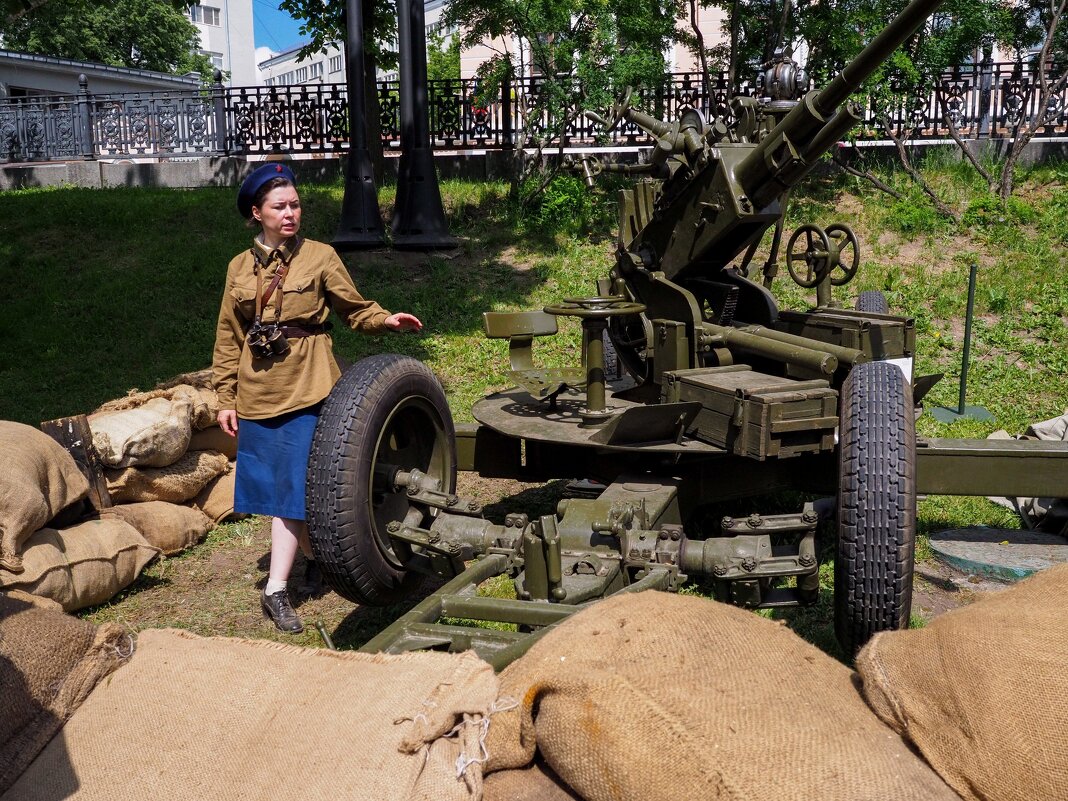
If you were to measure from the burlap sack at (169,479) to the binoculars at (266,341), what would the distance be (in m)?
Result: 1.60

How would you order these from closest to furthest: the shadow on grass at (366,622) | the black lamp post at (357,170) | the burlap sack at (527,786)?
the burlap sack at (527,786) < the shadow on grass at (366,622) < the black lamp post at (357,170)

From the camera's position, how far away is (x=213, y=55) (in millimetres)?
58531

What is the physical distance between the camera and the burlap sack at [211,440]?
582 cm

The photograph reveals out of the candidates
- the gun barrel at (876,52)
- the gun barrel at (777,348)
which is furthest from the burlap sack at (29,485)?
the gun barrel at (876,52)

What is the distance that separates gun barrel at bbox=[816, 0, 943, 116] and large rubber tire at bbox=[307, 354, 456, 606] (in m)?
2.33

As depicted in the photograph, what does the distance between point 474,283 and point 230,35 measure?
56645 mm

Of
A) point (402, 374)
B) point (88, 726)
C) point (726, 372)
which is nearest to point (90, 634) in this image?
point (88, 726)

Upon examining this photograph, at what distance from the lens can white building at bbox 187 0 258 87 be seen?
6062cm

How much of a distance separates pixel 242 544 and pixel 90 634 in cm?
300

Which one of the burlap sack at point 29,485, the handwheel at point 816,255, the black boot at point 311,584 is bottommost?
the black boot at point 311,584

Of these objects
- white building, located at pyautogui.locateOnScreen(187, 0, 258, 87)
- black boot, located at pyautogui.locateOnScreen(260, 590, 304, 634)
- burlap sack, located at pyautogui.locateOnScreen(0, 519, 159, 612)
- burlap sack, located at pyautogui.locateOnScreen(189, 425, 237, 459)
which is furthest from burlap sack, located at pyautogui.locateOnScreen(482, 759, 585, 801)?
white building, located at pyautogui.locateOnScreen(187, 0, 258, 87)

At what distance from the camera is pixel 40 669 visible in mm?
2602

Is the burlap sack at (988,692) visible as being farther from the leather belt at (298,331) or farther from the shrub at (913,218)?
the shrub at (913,218)

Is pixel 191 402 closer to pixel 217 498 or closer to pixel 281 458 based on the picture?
pixel 217 498
